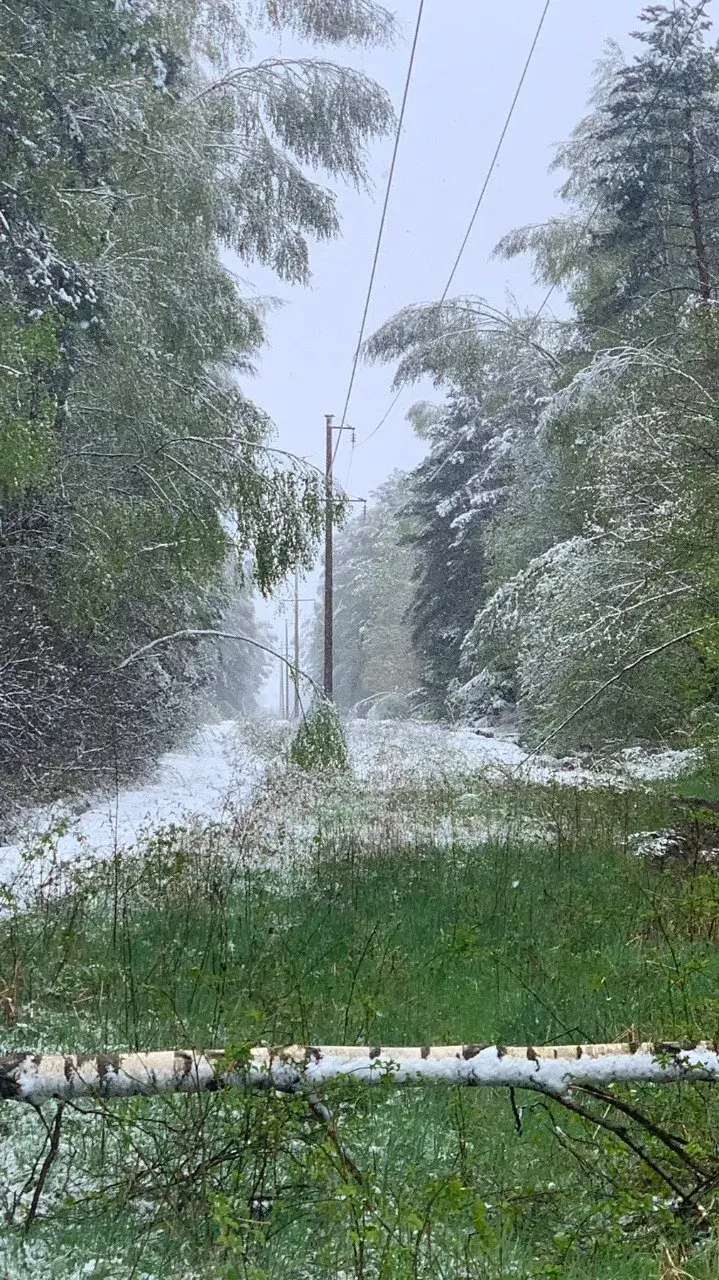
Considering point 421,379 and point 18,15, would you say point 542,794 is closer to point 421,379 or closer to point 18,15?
point 18,15

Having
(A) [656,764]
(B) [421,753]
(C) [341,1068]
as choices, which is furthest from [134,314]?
(A) [656,764]

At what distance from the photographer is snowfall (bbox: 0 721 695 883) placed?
9117 mm

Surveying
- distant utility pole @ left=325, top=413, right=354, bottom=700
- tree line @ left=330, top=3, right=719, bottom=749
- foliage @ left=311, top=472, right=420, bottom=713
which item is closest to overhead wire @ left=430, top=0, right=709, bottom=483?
tree line @ left=330, top=3, right=719, bottom=749

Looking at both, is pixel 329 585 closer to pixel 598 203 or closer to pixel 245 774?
pixel 598 203

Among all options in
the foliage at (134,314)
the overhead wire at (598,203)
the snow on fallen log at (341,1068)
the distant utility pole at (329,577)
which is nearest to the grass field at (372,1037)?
the snow on fallen log at (341,1068)

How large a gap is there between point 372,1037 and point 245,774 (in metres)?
10.1

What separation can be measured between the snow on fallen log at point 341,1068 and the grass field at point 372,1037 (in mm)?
84

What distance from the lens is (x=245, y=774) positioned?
1413 cm

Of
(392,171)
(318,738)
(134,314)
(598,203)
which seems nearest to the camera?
(134,314)

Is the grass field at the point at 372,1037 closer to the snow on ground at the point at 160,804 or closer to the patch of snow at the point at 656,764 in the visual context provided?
the snow on ground at the point at 160,804

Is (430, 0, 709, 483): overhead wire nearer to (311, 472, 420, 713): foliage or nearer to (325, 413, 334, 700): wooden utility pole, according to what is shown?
(325, 413, 334, 700): wooden utility pole

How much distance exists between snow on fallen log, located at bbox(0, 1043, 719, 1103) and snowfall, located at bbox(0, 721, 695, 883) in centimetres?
472

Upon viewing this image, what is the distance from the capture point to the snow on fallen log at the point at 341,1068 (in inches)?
105

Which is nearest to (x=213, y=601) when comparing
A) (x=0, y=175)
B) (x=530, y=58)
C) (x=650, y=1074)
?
(x=0, y=175)
